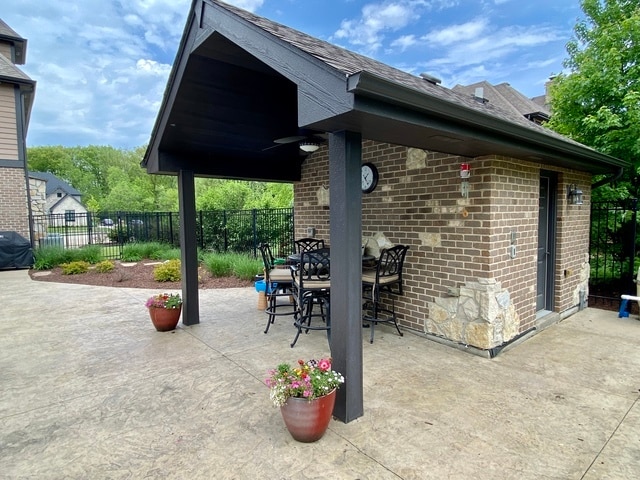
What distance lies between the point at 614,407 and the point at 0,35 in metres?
17.5

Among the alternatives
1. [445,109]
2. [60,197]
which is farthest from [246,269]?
[60,197]

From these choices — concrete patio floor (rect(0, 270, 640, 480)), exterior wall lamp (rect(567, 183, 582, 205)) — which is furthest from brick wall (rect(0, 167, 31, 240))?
exterior wall lamp (rect(567, 183, 582, 205))

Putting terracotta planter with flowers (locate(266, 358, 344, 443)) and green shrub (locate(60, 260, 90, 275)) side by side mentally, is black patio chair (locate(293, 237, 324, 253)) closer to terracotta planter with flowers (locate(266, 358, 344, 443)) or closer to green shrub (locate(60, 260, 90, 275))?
terracotta planter with flowers (locate(266, 358, 344, 443))

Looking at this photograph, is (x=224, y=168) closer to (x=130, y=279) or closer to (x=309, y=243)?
(x=309, y=243)

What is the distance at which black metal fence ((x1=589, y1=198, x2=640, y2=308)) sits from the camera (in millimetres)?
5762

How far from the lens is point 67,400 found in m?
2.87

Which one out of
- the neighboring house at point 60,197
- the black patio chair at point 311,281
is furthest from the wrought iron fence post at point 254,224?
the neighboring house at point 60,197

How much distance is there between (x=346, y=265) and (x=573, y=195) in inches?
171

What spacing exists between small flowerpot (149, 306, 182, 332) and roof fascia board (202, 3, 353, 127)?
130 inches

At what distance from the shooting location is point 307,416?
2.15 meters

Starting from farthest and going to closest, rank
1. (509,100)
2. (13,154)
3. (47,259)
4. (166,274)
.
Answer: (509,100) → (13,154) → (47,259) → (166,274)

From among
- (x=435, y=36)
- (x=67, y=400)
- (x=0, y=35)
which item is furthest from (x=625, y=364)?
(x=0, y=35)

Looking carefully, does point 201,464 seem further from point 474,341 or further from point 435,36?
point 435,36

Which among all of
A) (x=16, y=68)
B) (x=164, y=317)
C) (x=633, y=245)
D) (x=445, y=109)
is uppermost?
(x=16, y=68)
